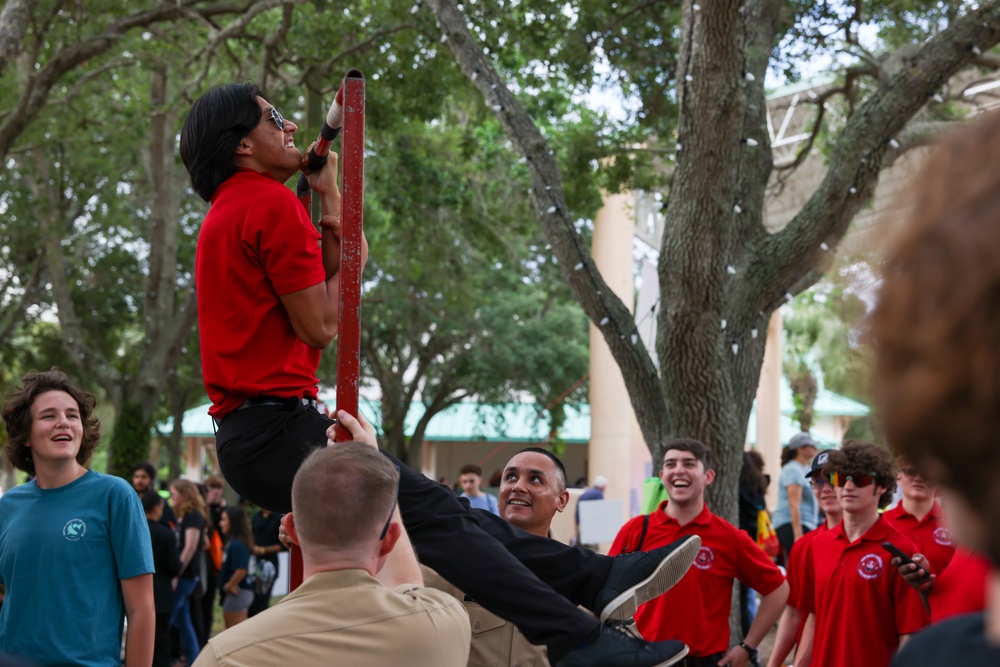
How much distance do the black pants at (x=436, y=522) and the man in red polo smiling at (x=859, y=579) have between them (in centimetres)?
210

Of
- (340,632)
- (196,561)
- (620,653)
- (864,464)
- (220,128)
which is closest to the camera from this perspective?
(340,632)

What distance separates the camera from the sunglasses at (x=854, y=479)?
17.2 feet

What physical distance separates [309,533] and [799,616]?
371 centimetres

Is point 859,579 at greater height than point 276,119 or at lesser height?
lesser

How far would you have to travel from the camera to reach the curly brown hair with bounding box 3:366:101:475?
4151mm

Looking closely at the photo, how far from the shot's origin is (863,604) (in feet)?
16.1

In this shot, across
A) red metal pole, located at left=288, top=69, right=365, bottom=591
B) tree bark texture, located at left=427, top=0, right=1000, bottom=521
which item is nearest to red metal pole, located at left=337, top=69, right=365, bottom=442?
red metal pole, located at left=288, top=69, right=365, bottom=591

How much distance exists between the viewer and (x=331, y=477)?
2.45 m


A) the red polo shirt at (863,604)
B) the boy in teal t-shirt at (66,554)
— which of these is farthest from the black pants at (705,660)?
the boy in teal t-shirt at (66,554)

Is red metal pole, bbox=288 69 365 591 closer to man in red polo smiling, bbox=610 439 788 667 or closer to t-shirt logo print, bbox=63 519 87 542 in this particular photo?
t-shirt logo print, bbox=63 519 87 542

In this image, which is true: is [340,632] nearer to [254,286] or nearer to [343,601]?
[343,601]

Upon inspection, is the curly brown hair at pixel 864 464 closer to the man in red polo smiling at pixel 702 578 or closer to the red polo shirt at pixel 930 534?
the red polo shirt at pixel 930 534

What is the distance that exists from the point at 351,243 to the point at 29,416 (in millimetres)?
1652

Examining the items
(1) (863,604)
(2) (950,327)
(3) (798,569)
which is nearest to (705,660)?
(3) (798,569)
